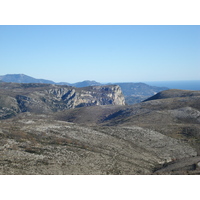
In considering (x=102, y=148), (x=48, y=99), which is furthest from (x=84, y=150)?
(x=48, y=99)

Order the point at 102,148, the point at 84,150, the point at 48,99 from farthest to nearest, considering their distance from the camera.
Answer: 1. the point at 48,99
2. the point at 102,148
3. the point at 84,150

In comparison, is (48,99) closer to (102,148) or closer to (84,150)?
(102,148)

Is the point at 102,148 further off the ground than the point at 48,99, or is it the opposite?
the point at 102,148

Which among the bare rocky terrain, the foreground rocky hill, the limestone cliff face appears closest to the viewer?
the foreground rocky hill

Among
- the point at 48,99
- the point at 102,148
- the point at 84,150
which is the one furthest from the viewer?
the point at 48,99

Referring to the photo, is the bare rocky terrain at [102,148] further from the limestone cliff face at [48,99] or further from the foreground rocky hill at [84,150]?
the limestone cliff face at [48,99]

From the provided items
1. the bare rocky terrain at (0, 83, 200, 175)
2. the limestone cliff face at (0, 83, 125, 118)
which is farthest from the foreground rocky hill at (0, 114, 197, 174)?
the limestone cliff face at (0, 83, 125, 118)

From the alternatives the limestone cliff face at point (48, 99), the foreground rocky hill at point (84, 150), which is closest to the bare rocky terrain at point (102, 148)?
the foreground rocky hill at point (84, 150)

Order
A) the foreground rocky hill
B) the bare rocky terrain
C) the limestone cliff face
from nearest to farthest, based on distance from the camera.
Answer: the foreground rocky hill, the bare rocky terrain, the limestone cliff face

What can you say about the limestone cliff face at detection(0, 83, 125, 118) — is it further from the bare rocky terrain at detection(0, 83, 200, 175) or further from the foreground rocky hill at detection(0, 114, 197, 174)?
the foreground rocky hill at detection(0, 114, 197, 174)

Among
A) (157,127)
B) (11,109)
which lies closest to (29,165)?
(157,127)

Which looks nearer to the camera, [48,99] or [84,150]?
[84,150]

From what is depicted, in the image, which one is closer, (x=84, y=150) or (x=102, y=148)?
(x=84, y=150)

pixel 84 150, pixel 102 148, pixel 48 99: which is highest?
pixel 84 150
